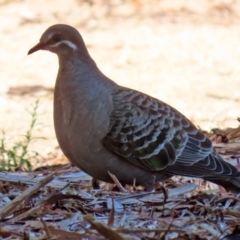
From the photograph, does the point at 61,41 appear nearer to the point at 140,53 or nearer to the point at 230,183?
the point at 230,183

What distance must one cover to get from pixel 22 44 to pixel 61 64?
20.9 feet

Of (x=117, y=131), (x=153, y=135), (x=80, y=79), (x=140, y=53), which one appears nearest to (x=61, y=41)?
(x=80, y=79)

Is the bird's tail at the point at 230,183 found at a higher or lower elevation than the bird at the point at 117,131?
lower

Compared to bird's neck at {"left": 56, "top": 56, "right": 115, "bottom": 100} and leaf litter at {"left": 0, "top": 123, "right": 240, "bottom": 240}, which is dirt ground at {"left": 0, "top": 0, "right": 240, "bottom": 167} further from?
leaf litter at {"left": 0, "top": 123, "right": 240, "bottom": 240}

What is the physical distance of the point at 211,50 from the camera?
11.5 metres

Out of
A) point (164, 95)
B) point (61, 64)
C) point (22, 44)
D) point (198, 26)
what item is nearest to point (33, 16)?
point (22, 44)

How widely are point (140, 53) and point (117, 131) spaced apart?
640 cm

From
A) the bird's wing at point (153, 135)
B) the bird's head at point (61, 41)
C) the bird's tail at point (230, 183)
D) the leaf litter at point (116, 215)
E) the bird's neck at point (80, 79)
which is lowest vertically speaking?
the bird's tail at point (230, 183)

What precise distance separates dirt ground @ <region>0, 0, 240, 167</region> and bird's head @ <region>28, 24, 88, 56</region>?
9.14 ft

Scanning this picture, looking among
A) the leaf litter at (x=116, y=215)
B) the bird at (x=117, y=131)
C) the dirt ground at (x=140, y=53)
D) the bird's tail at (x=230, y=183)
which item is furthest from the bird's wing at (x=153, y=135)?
the dirt ground at (x=140, y=53)

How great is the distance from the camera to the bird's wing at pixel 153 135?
16.8 feet

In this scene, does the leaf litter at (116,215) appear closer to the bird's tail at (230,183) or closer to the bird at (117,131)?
the bird at (117,131)

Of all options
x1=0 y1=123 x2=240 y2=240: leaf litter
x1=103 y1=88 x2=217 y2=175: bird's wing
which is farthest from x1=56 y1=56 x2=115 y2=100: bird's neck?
x1=0 y1=123 x2=240 y2=240: leaf litter

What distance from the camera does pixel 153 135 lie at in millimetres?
5297
